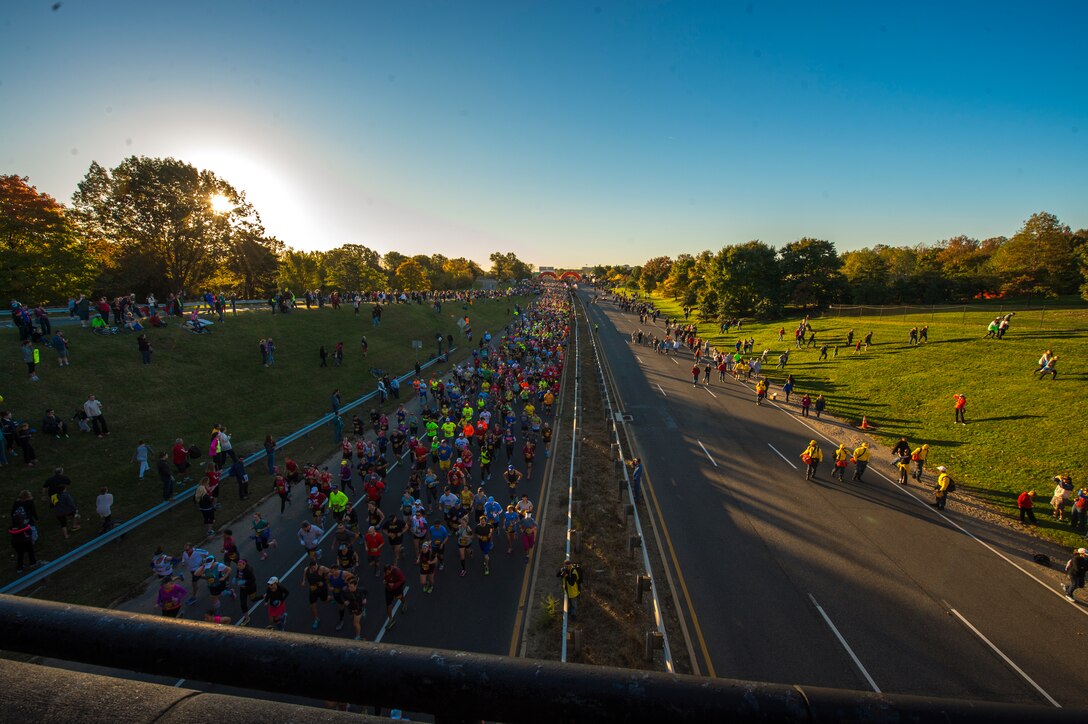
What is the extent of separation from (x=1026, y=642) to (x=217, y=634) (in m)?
16.9

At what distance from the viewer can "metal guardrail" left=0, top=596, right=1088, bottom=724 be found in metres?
1.22

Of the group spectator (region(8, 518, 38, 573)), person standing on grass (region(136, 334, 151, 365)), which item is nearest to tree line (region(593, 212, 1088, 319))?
person standing on grass (region(136, 334, 151, 365))

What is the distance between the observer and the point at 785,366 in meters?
39.9

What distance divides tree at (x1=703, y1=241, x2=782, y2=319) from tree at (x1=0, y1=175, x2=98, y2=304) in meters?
67.3

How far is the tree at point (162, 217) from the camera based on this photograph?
39219 millimetres

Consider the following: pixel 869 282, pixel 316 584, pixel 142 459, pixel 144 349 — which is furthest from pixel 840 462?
pixel 869 282

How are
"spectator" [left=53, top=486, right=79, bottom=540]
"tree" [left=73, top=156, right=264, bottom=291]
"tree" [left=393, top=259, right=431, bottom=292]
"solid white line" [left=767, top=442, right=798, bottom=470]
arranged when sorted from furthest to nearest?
"tree" [left=393, top=259, right=431, bottom=292], "tree" [left=73, top=156, right=264, bottom=291], "solid white line" [left=767, top=442, right=798, bottom=470], "spectator" [left=53, top=486, right=79, bottom=540]

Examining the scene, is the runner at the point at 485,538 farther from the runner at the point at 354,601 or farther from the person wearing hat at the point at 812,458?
the person wearing hat at the point at 812,458

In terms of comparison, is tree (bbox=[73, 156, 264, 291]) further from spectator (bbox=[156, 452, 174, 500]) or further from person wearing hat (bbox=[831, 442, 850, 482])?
person wearing hat (bbox=[831, 442, 850, 482])

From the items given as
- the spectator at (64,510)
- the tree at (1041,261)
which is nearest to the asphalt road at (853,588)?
the spectator at (64,510)

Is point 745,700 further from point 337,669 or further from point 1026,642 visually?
point 1026,642

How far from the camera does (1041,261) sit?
5744 centimetres

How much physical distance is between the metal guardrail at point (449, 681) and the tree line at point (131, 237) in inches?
1818

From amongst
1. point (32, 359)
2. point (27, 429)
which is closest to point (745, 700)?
point (27, 429)
